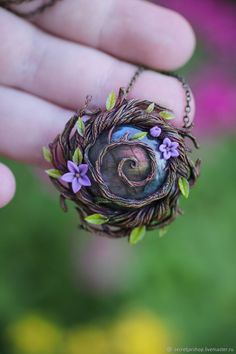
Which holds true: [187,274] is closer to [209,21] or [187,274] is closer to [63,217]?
[63,217]

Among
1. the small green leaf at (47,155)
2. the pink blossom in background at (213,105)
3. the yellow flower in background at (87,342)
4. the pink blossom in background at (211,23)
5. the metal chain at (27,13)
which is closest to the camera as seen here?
the small green leaf at (47,155)

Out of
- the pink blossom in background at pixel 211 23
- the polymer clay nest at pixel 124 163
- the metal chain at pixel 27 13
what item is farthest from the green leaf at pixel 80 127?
the pink blossom in background at pixel 211 23

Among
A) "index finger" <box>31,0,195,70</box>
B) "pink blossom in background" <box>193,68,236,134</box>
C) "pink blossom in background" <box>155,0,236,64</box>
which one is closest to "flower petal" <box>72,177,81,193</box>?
"index finger" <box>31,0,195,70</box>

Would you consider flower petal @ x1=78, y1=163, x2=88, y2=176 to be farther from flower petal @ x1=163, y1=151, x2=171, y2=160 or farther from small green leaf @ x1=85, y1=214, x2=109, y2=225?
flower petal @ x1=163, y1=151, x2=171, y2=160

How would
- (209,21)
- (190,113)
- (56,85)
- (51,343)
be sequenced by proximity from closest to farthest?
1. (190,113)
2. (56,85)
3. (51,343)
4. (209,21)

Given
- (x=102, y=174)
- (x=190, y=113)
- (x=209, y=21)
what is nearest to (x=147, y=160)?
(x=102, y=174)

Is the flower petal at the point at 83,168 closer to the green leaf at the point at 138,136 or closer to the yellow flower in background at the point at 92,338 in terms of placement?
the green leaf at the point at 138,136
